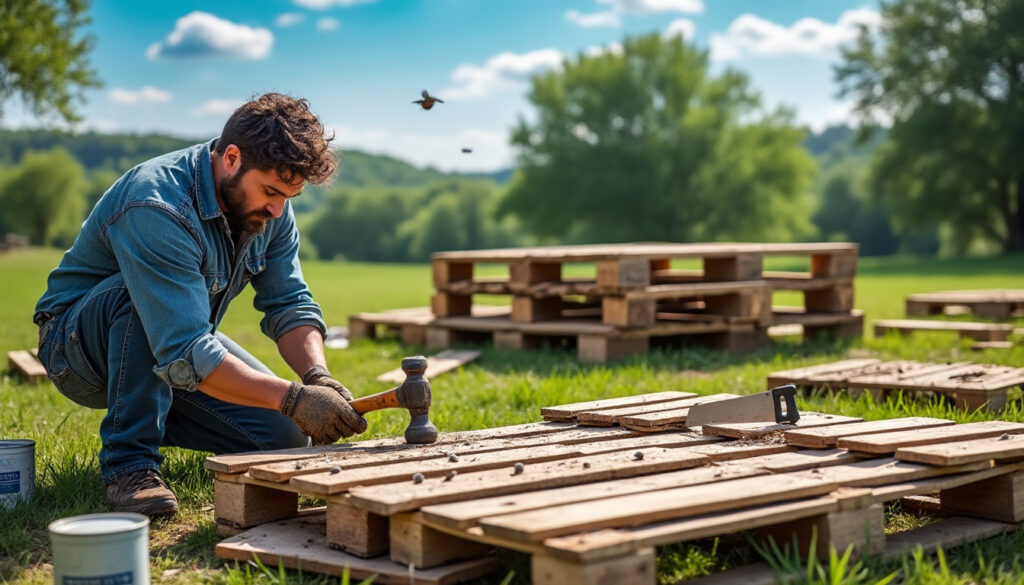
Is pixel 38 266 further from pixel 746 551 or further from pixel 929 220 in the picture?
pixel 746 551

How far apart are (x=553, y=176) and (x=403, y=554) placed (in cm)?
3836

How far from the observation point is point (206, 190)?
3.51m

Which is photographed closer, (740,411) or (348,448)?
(348,448)

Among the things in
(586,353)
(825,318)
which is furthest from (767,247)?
(586,353)

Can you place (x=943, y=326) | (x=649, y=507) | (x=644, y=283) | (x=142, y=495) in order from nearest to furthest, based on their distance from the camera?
(x=649, y=507), (x=142, y=495), (x=644, y=283), (x=943, y=326)

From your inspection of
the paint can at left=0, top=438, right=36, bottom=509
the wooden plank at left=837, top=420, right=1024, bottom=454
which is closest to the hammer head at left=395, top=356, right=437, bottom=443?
the paint can at left=0, top=438, right=36, bottom=509

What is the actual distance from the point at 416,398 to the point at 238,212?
96 cm

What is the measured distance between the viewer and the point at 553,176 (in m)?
40.6

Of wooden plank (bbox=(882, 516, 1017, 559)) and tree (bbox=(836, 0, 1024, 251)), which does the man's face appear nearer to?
wooden plank (bbox=(882, 516, 1017, 559))

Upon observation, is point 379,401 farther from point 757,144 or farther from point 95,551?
point 757,144

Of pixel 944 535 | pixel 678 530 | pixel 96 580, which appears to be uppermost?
pixel 678 530

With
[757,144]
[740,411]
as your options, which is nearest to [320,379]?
[740,411]

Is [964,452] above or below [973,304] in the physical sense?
below

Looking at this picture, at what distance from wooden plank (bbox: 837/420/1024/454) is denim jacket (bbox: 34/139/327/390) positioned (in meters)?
2.14
